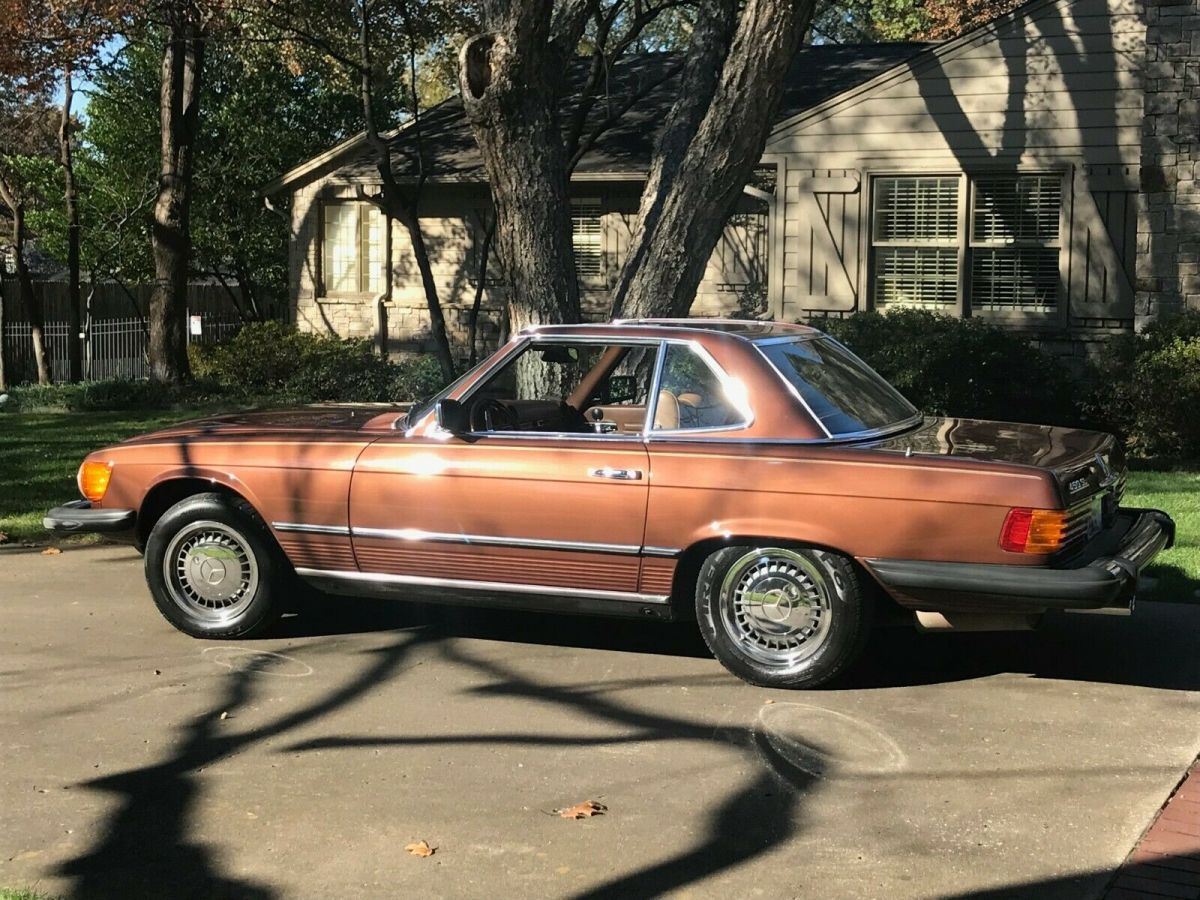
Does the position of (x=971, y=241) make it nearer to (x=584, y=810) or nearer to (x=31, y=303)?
(x=584, y=810)

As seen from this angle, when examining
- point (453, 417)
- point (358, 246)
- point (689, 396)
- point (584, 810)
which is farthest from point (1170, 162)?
point (358, 246)

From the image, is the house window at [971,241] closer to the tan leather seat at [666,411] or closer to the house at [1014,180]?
the house at [1014,180]

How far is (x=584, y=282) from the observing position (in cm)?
2030

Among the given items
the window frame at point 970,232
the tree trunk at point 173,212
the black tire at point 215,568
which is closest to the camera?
the black tire at point 215,568

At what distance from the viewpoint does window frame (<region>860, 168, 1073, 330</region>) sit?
15758 mm

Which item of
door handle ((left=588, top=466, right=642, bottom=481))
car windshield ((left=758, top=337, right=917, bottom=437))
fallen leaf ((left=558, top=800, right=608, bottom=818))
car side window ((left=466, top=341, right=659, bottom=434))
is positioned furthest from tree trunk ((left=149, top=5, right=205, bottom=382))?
fallen leaf ((left=558, top=800, right=608, bottom=818))

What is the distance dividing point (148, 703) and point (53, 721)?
0.40 meters

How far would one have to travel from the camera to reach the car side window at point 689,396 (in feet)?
21.1

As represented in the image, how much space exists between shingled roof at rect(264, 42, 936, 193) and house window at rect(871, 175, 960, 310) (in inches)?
123

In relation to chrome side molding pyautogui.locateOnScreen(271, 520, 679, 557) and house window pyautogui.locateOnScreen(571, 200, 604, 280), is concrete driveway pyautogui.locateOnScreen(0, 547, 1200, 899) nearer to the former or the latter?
chrome side molding pyautogui.locateOnScreen(271, 520, 679, 557)

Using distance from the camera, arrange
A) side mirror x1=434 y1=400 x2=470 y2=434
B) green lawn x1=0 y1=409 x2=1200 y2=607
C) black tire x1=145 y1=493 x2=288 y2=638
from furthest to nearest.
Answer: green lawn x1=0 y1=409 x2=1200 y2=607
black tire x1=145 y1=493 x2=288 y2=638
side mirror x1=434 y1=400 x2=470 y2=434

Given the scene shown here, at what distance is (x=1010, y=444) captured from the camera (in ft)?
21.0

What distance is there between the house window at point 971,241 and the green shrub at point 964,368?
1.17 meters

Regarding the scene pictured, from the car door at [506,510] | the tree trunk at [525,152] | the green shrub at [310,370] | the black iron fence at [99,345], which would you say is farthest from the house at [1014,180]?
the black iron fence at [99,345]
